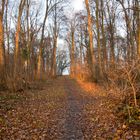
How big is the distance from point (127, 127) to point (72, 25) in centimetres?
4758

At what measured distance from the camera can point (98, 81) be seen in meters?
26.9

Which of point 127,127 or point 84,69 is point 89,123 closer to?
point 127,127

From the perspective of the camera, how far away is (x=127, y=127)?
8.38 meters

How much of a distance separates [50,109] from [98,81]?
47.5 feet

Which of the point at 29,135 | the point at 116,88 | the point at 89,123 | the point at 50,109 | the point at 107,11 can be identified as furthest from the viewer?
the point at 107,11

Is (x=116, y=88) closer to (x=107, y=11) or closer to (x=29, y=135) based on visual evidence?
(x=29, y=135)

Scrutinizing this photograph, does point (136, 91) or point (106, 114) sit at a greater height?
point (136, 91)

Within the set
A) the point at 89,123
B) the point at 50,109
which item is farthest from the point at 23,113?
the point at 89,123

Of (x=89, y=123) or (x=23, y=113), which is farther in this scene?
(x=23, y=113)

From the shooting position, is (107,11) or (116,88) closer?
(116,88)

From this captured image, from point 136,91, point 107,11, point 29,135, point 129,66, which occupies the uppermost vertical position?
point 107,11

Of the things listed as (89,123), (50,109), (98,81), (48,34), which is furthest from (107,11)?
(89,123)

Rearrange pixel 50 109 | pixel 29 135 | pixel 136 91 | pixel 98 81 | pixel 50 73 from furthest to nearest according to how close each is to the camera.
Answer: pixel 50 73
pixel 98 81
pixel 50 109
pixel 136 91
pixel 29 135

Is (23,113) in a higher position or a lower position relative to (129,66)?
lower
